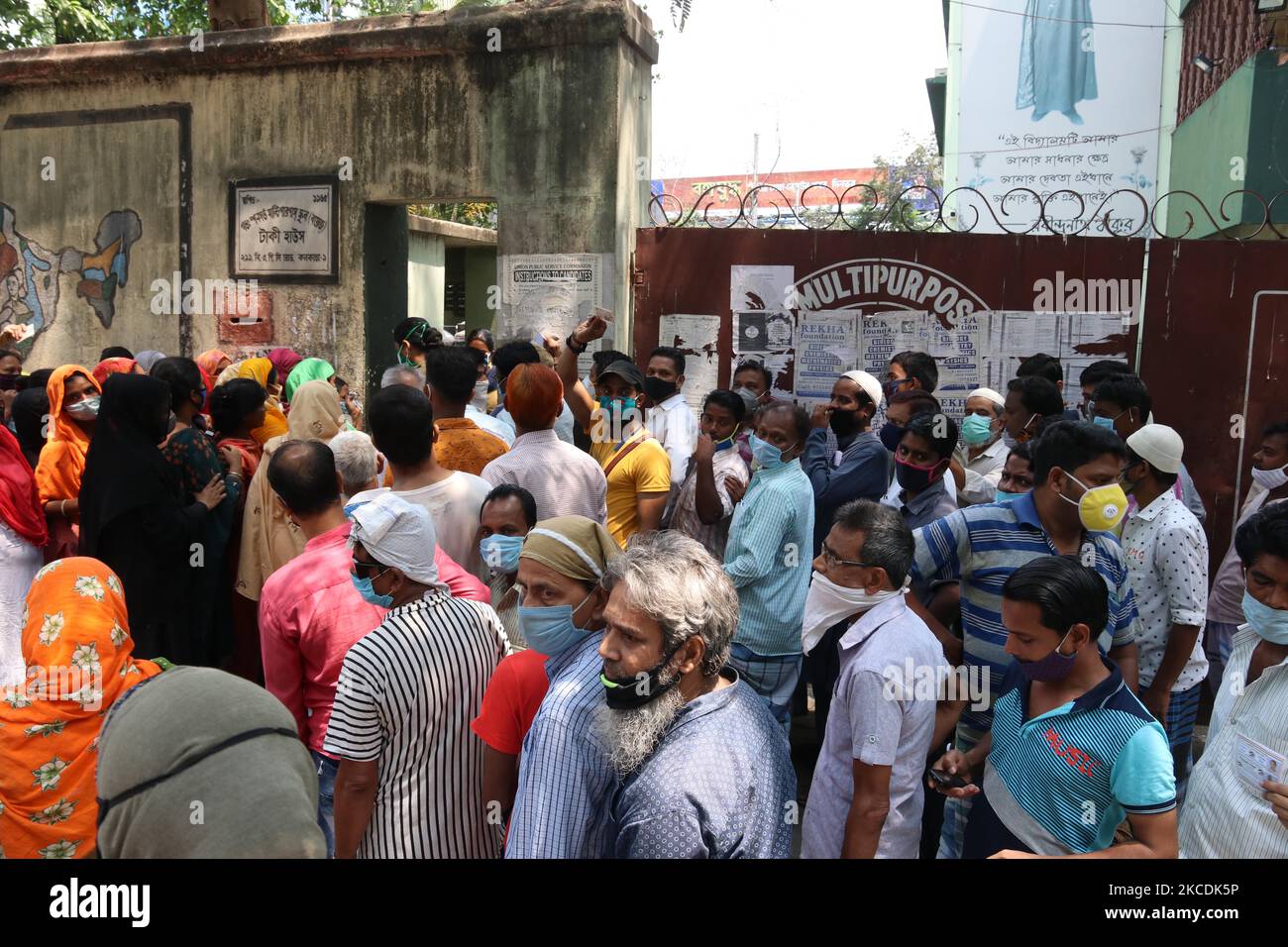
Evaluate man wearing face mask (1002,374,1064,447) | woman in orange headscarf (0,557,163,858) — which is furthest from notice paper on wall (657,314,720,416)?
woman in orange headscarf (0,557,163,858)

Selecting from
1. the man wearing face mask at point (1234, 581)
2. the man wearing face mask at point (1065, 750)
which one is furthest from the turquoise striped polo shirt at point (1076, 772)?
the man wearing face mask at point (1234, 581)

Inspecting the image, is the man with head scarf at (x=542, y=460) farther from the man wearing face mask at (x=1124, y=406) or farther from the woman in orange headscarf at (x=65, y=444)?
the man wearing face mask at (x=1124, y=406)

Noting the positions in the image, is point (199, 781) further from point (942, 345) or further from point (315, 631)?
point (942, 345)

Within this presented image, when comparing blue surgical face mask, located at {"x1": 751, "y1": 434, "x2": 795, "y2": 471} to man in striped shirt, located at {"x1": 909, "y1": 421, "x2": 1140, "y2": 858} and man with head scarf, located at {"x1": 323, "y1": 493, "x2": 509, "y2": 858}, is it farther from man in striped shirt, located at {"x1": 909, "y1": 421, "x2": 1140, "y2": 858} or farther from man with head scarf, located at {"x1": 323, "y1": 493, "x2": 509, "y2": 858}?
man with head scarf, located at {"x1": 323, "y1": 493, "x2": 509, "y2": 858}

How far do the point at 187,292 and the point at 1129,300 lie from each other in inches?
301

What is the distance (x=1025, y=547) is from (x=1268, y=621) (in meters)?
0.81

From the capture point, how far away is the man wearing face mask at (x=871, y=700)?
2.71 meters

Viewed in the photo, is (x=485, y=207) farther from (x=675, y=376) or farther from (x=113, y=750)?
(x=113, y=750)

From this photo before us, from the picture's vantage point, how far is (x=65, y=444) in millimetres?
5016

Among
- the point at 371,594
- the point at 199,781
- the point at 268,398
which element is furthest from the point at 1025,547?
the point at 268,398

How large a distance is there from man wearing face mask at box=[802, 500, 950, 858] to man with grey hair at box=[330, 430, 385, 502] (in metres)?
1.95

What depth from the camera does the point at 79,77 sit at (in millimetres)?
8867

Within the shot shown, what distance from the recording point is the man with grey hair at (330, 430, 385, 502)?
404cm

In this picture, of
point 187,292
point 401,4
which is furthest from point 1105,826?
point 401,4
